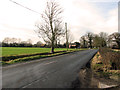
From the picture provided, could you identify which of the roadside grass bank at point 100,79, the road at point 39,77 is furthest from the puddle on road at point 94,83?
the road at point 39,77

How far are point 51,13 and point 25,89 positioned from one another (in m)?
21.7

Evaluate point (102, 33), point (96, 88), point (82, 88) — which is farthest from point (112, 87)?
point (102, 33)

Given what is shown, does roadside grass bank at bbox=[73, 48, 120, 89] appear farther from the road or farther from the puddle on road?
the road

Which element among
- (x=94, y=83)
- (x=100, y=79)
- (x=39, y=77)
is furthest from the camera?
(x=39, y=77)

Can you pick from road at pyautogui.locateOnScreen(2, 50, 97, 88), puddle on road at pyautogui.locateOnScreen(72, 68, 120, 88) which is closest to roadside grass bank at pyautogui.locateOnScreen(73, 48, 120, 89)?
puddle on road at pyautogui.locateOnScreen(72, 68, 120, 88)

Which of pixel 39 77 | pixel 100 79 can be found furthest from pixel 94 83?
pixel 39 77

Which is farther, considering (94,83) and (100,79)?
(100,79)

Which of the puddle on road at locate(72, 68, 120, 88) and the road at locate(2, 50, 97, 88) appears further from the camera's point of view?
the road at locate(2, 50, 97, 88)

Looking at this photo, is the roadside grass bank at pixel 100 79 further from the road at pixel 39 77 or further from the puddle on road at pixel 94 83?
the road at pixel 39 77

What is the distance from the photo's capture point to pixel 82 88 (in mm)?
3830

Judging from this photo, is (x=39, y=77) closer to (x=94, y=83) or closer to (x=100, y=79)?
(x=94, y=83)

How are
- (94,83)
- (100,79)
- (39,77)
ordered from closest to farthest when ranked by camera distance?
(94,83), (100,79), (39,77)

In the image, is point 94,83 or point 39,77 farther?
point 39,77

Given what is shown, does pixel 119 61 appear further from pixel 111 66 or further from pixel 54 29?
pixel 54 29
